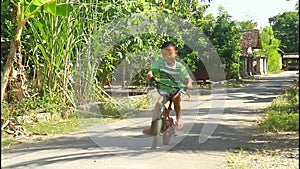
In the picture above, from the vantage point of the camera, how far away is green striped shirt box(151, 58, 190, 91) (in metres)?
2.74

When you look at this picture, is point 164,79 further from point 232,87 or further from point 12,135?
point 232,87

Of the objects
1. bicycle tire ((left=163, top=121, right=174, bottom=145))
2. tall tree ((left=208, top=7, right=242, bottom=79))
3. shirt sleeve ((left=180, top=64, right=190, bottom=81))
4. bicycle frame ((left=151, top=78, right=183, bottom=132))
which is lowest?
bicycle tire ((left=163, top=121, right=174, bottom=145))

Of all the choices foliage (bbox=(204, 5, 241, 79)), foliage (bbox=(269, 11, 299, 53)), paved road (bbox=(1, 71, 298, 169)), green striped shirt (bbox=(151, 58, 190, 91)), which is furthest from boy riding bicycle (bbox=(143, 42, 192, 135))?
foliage (bbox=(204, 5, 241, 79))

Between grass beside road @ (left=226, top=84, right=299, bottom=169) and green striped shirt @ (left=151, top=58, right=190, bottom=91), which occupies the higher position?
green striped shirt @ (left=151, top=58, right=190, bottom=91)

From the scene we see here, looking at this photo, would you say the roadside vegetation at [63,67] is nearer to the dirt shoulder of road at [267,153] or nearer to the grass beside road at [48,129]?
the grass beside road at [48,129]

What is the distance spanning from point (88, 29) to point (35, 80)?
131 centimetres

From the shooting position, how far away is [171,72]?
278 cm

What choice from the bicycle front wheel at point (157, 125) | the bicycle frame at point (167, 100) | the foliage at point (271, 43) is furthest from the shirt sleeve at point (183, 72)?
the bicycle front wheel at point (157, 125)

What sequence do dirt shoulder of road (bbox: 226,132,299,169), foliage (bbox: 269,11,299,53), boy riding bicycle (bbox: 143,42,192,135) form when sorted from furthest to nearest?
dirt shoulder of road (bbox: 226,132,299,169) → boy riding bicycle (bbox: 143,42,192,135) → foliage (bbox: 269,11,299,53)

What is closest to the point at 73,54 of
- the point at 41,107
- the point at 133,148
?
the point at 41,107

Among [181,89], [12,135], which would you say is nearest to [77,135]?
[12,135]

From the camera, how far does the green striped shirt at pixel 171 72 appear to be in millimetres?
2742

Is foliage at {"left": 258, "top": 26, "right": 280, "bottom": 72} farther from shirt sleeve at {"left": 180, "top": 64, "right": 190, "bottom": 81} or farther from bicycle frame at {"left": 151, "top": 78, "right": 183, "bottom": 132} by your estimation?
bicycle frame at {"left": 151, "top": 78, "right": 183, "bottom": 132}

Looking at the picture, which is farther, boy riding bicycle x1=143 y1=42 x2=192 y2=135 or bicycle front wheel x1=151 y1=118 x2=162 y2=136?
bicycle front wheel x1=151 y1=118 x2=162 y2=136
